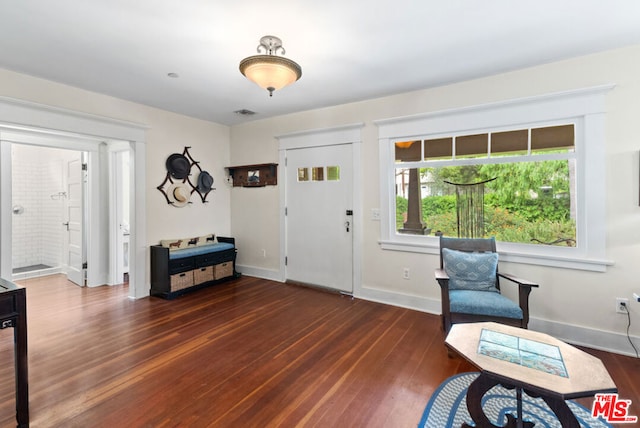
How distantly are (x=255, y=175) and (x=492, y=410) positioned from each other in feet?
13.6

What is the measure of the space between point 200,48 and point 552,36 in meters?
2.81

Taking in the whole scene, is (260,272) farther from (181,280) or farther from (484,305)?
(484,305)

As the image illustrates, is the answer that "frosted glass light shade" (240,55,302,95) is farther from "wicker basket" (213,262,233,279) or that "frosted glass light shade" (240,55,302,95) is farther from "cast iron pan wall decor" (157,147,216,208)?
"wicker basket" (213,262,233,279)

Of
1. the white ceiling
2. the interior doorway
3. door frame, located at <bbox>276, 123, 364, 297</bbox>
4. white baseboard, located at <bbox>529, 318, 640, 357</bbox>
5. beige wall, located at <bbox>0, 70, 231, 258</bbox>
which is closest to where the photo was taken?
the white ceiling

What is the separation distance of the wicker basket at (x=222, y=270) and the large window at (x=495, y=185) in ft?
8.77

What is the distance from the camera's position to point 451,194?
347cm

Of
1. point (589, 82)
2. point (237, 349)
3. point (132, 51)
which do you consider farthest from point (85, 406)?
point (589, 82)

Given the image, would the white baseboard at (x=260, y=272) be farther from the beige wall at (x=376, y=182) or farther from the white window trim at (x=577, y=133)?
the white window trim at (x=577, y=133)

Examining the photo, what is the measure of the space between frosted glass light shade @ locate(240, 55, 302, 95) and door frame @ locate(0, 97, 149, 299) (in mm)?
2446

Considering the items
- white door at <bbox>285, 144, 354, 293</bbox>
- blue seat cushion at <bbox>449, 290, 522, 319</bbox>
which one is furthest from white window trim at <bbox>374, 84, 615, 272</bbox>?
white door at <bbox>285, 144, 354, 293</bbox>

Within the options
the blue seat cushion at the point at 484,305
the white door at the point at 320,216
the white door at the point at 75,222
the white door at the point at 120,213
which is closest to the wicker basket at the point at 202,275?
the white door at the point at 320,216

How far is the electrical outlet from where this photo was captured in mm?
2576

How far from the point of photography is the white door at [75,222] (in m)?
4.52

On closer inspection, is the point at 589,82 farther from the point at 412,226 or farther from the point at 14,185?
the point at 14,185
